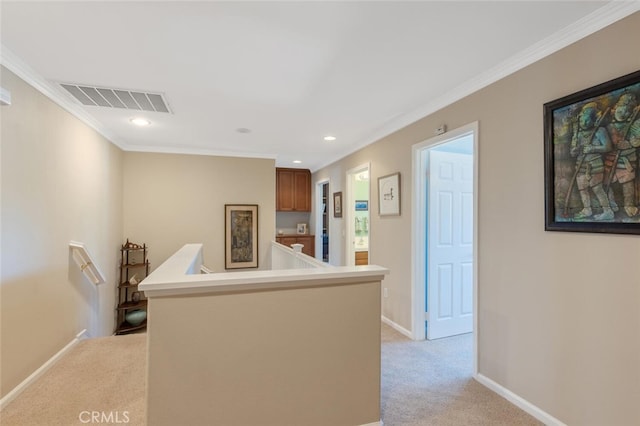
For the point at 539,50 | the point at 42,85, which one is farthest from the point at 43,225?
the point at 539,50

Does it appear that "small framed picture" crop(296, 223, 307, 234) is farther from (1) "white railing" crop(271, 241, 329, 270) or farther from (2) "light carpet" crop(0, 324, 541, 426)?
(2) "light carpet" crop(0, 324, 541, 426)

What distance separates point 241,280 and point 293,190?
533 cm

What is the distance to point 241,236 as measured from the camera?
4934 millimetres

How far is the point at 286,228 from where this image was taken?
279 inches

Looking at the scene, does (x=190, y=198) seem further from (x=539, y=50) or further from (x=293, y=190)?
(x=539, y=50)

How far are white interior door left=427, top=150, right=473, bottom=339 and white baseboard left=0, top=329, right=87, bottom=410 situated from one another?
11.2 feet

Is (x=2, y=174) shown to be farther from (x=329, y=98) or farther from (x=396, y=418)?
(x=396, y=418)

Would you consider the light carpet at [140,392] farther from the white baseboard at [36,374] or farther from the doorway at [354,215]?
the doorway at [354,215]

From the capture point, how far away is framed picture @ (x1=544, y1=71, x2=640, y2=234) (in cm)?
145

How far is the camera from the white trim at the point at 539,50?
4.94 ft

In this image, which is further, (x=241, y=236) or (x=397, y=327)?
(x=241, y=236)

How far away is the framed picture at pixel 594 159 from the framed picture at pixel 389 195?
65.0 inches

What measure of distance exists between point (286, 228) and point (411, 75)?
5246 mm

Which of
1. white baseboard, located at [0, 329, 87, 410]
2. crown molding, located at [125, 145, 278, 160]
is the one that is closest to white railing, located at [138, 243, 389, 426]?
white baseboard, located at [0, 329, 87, 410]
